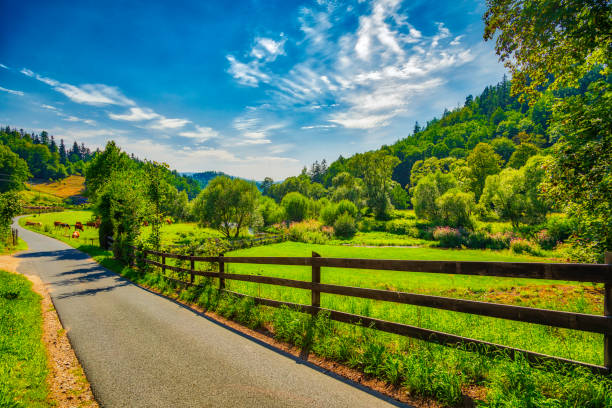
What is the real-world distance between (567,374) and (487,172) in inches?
2855

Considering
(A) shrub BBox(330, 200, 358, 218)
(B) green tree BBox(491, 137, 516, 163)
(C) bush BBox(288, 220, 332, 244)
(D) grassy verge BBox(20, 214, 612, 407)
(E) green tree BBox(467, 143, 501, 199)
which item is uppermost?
(B) green tree BBox(491, 137, 516, 163)

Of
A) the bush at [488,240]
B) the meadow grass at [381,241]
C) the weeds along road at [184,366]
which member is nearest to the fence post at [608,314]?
the weeds along road at [184,366]

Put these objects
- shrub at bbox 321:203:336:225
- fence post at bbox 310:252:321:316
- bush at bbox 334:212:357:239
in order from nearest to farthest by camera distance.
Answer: fence post at bbox 310:252:321:316, bush at bbox 334:212:357:239, shrub at bbox 321:203:336:225

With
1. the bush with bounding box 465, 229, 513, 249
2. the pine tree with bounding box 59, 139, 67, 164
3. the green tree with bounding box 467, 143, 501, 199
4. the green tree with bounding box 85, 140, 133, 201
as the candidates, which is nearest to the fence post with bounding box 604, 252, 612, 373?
the bush with bounding box 465, 229, 513, 249

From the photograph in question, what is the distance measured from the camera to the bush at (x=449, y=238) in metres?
36.0

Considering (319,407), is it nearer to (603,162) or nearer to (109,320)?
(109,320)

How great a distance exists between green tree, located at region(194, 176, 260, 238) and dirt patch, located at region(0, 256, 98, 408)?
3249 centimetres

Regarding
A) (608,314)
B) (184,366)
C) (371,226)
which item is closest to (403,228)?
(371,226)

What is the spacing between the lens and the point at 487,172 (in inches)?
2448

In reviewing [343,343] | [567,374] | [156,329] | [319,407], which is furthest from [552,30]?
[156,329]

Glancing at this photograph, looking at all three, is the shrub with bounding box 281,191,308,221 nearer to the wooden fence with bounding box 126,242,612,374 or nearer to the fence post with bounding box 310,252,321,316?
the fence post with bounding box 310,252,321,316

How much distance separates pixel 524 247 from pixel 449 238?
860cm

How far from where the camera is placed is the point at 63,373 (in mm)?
4551

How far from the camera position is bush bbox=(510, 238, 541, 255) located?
92.6ft
